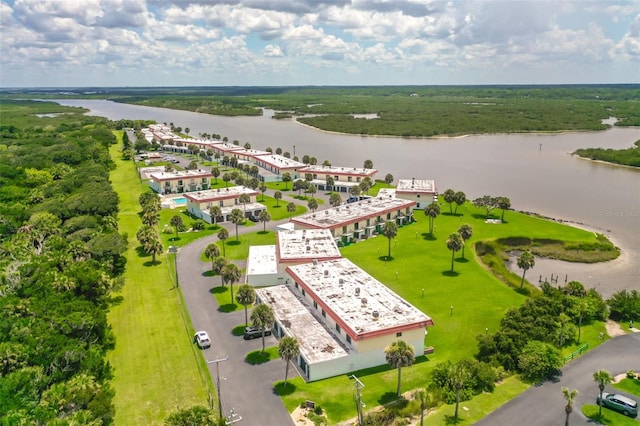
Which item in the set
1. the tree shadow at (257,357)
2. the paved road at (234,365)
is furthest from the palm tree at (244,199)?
the tree shadow at (257,357)

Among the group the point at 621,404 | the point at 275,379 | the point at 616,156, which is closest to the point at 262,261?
the point at 275,379

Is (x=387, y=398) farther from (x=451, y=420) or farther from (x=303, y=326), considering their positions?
(x=303, y=326)

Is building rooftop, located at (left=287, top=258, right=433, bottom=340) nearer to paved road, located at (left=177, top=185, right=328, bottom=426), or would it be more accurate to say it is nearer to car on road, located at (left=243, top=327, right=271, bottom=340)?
car on road, located at (left=243, top=327, right=271, bottom=340)

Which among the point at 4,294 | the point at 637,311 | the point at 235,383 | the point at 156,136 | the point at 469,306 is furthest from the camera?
the point at 156,136

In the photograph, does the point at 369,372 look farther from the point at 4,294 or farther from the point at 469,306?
the point at 4,294

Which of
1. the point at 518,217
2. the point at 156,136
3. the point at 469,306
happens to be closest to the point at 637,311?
the point at 469,306
